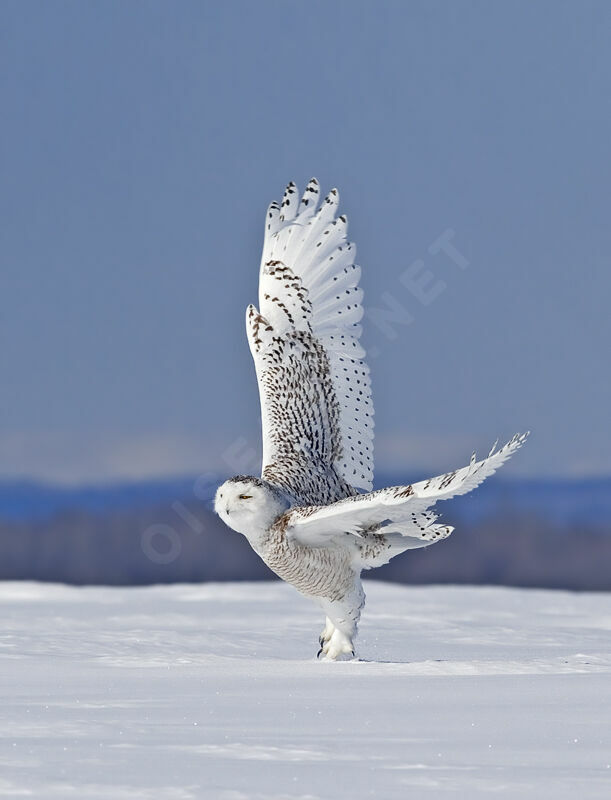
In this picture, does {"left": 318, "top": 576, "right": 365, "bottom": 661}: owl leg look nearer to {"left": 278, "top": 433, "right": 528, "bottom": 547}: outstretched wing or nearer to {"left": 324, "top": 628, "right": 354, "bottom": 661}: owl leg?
{"left": 324, "top": 628, "right": 354, "bottom": 661}: owl leg

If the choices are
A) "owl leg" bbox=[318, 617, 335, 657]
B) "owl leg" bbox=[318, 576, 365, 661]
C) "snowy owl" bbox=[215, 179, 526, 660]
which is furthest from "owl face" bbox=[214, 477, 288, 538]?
"owl leg" bbox=[318, 617, 335, 657]

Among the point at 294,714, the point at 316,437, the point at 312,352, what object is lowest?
the point at 294,714

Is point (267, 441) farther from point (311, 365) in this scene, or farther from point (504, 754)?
point (504, 754)

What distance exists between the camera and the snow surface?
4.84 m

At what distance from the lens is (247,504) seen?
8.57 meters

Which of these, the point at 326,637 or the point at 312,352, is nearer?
the point at 326,637

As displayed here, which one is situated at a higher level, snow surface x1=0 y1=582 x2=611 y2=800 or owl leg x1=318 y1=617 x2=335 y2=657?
owl leg x1=318 y1=617 x2=335 y2=657

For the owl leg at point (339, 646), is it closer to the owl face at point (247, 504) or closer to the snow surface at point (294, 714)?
the snow surface at point (294, 714)

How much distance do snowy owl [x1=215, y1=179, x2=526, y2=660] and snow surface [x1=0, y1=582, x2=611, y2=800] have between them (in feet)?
2.30

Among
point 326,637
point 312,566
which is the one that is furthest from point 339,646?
point 312,566

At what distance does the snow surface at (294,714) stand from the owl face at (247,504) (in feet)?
3.17

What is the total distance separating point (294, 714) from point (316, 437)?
3.86m

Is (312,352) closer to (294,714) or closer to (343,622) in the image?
(343,622)

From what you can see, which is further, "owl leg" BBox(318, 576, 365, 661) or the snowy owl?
"owl leg" BBox(318, 576, 365, 661)
